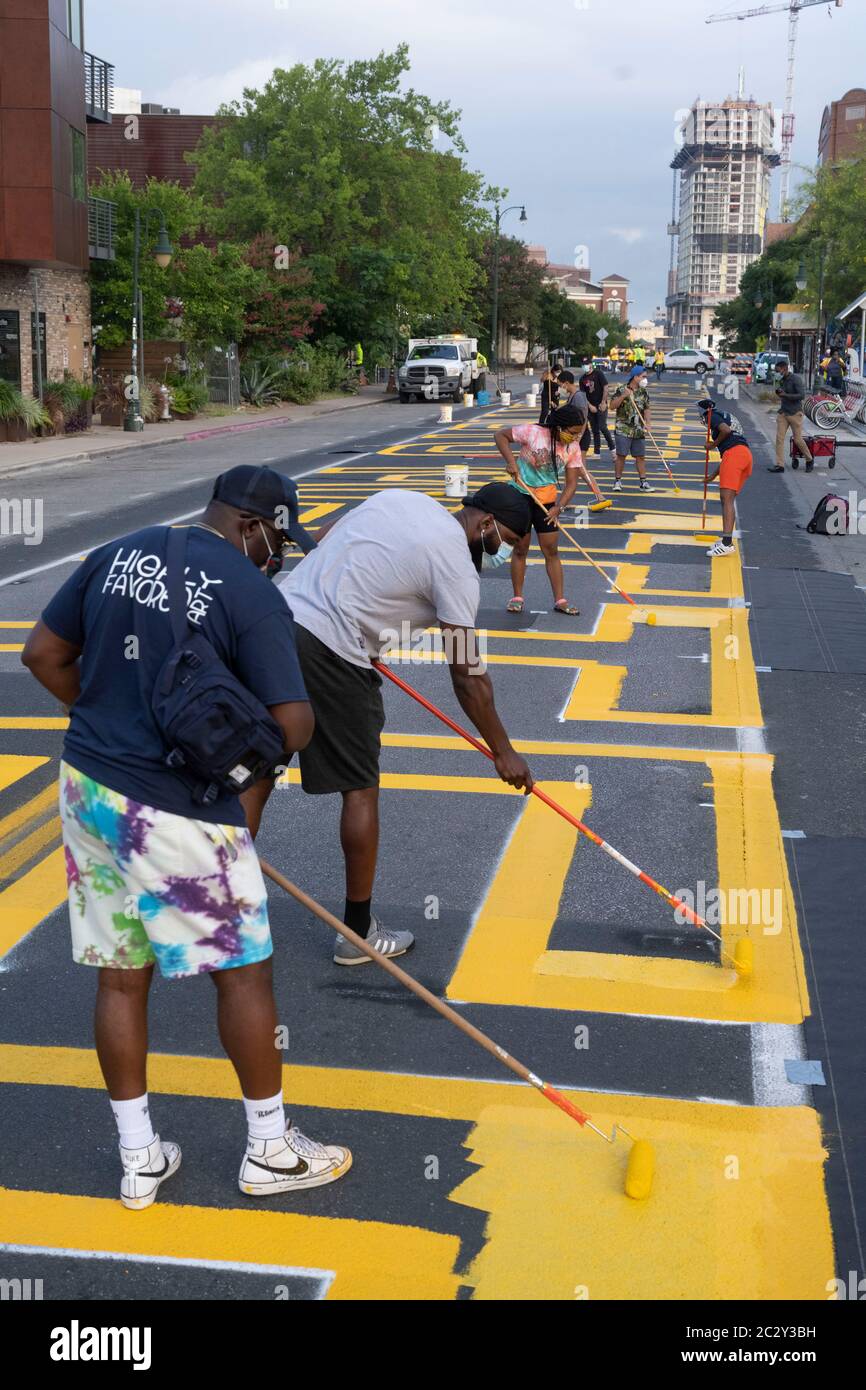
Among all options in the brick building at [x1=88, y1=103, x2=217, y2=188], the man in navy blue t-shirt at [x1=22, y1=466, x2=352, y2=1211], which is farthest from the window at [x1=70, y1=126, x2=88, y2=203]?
the brick building at [x1=88, y1=103, x2=217, y2=188]

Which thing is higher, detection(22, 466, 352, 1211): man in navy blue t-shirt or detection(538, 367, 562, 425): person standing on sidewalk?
detection(538, 367, 562, 425): person standing on sidewalk

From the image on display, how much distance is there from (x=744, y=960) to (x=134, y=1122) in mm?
2319

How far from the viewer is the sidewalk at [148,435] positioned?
1061 inches

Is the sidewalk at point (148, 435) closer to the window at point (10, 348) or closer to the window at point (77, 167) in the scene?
the window at point (10, 348)


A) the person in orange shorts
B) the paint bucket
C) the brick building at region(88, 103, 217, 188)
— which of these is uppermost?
the brick building at region(88, 103, 217, 188)

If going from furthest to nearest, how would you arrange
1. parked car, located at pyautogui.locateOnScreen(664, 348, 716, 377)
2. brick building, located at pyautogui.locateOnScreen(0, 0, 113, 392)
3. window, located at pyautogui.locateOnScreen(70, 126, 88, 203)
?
parked car, located at pyautogui.locateOnScreen(664, 348, 716, 377)
window, located at pyautogui.locateOnScreen(70, 126, 88, 203)
brick building, located at pyautogui.locateOnScreen(0, 0, 113, 392)

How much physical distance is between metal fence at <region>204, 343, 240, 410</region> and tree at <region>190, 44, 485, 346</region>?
33.7 ft

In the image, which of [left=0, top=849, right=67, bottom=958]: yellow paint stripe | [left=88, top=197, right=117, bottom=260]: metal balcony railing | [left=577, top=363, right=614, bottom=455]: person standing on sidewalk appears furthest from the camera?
[left=88, top=197, right=117, bottom=260]: metal balcony railing

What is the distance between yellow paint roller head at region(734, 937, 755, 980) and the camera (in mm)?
5160

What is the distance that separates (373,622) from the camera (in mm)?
5062

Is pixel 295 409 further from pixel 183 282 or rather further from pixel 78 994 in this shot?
pixel 78 994

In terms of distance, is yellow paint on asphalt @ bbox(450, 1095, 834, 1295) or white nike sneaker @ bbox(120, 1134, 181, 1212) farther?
white nike sneaker @ bbox(120, 1134, 181, 1212)

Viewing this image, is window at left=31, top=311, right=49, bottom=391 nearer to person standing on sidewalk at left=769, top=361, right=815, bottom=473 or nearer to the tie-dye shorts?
person standing on sidewalk at left=769, top=361, right=815, bottom=473

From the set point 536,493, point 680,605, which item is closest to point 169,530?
point 536,493
